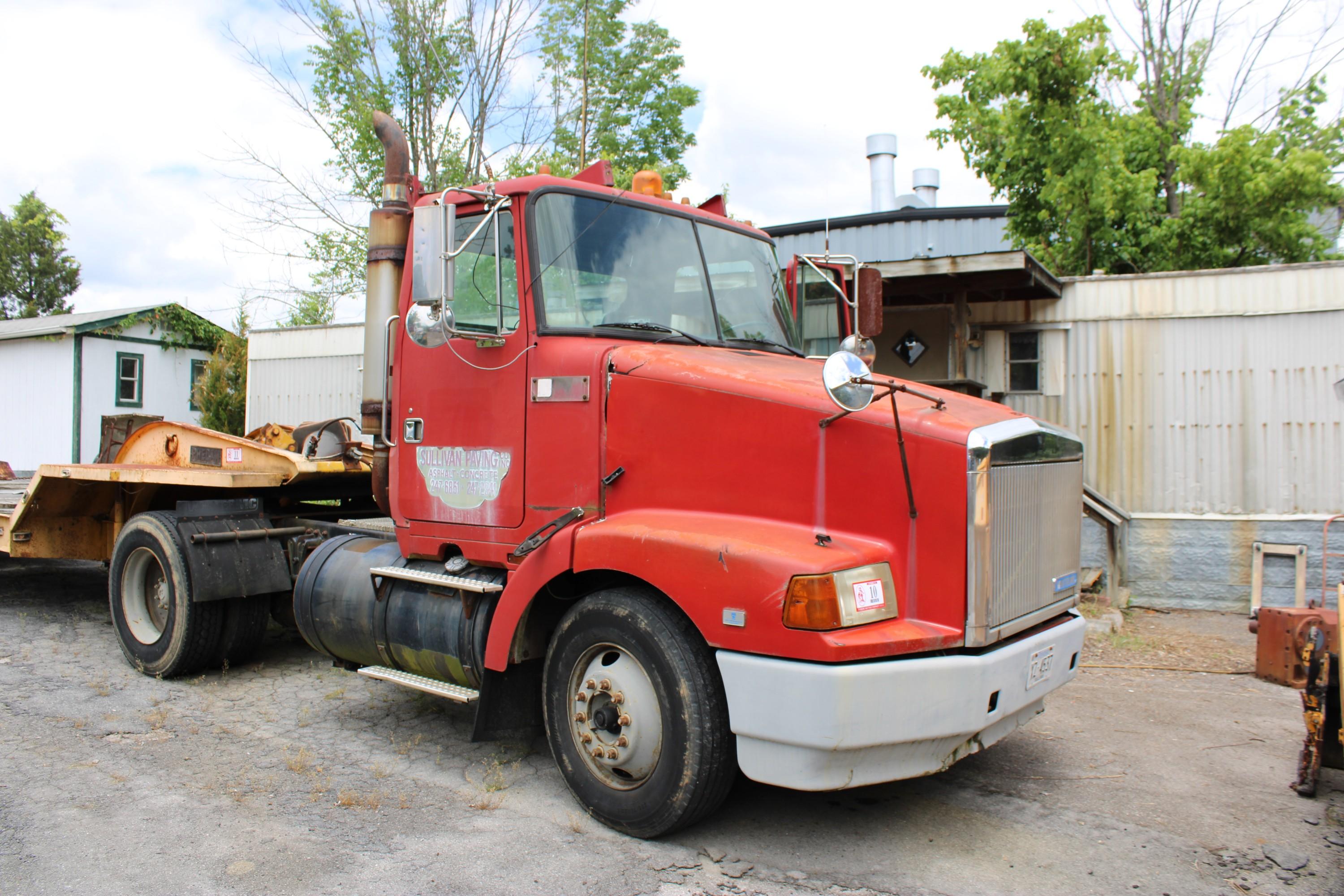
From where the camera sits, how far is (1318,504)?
9414 millimetres

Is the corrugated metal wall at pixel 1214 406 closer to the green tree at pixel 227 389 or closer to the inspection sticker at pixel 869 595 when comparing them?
the inspection sticker at pixel 869 595

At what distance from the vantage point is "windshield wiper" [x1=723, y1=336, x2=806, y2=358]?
4.56 m

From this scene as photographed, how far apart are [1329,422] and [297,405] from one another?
1399 cm

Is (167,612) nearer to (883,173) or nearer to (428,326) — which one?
(428,326)

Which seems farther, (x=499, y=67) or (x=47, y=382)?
(x=47, y=382)

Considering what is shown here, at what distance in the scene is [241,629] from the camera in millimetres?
6266

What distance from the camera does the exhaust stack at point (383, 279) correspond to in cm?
520

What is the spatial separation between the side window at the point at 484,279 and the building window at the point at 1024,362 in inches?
317

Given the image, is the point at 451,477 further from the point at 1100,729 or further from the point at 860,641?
the point at 1100,729

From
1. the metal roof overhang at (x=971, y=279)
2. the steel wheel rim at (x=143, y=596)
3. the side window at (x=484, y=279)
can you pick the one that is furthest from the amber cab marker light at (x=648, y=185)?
the metal roof overhang at (x=971, y=279)

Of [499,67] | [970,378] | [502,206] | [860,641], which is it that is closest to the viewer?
[860,641]

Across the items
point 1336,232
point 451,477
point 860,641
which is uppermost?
point 1336,232

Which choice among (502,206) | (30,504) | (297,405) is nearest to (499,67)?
(297,405)

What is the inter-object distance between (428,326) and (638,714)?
6.28 feet
